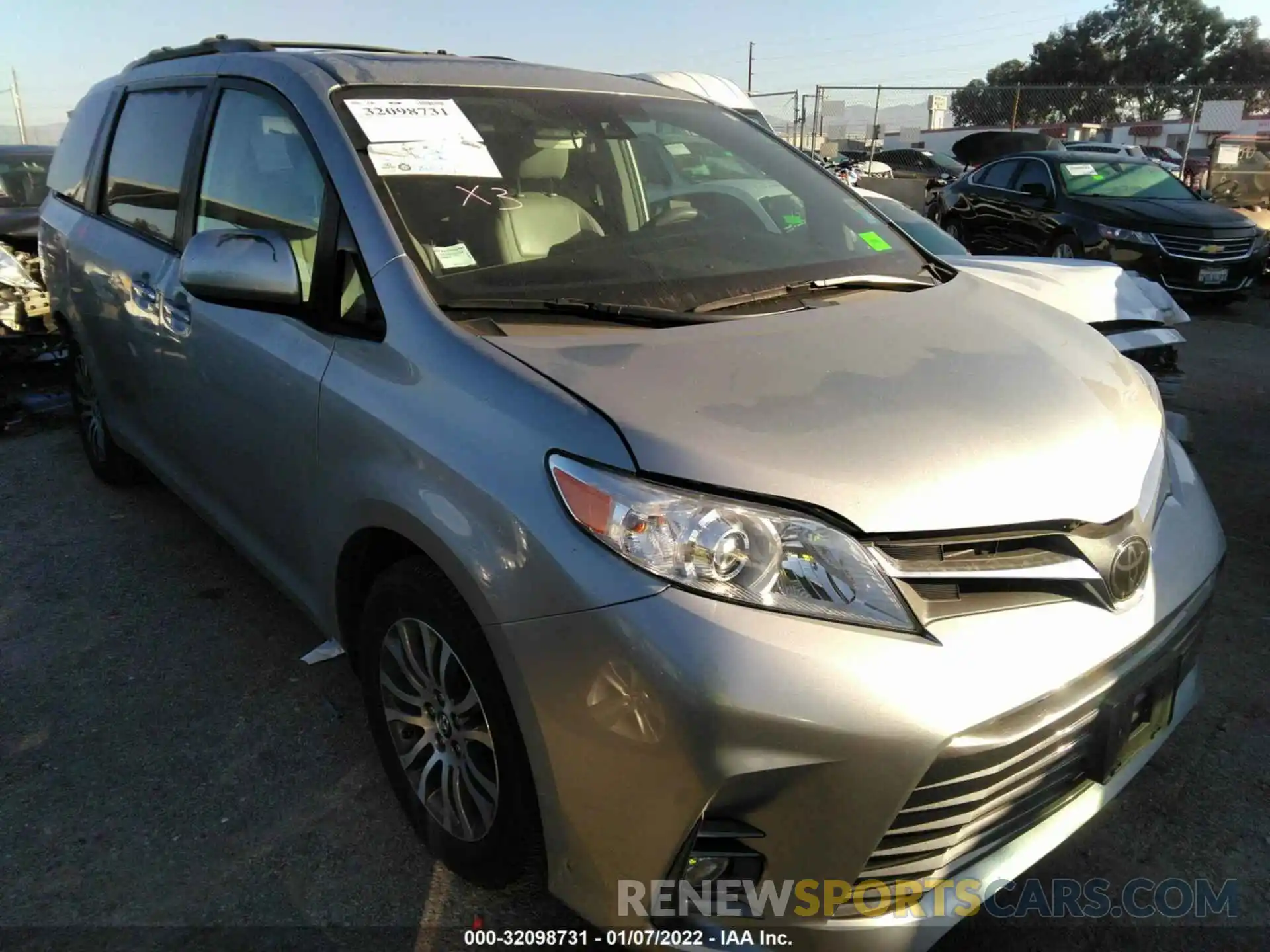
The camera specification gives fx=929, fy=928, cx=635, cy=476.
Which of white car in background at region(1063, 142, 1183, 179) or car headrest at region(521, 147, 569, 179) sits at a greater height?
car headrest at region(521, 147, 569, 179)

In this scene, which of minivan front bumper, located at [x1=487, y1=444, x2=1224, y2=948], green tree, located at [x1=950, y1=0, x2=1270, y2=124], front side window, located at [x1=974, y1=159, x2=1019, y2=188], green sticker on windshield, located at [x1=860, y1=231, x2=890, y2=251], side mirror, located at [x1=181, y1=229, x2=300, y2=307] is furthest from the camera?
green tree, located at [x1=950, y1=0, x2=1270, y2=124]

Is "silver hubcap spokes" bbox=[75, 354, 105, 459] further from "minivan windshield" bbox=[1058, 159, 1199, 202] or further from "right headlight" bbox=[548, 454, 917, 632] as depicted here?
"minivan windshield" bbox=[1058, 159, 1199, 202]

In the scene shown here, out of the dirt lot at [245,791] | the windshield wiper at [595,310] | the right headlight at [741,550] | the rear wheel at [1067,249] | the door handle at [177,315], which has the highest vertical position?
the windshield wiper at [595,310]

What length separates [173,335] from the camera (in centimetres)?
299

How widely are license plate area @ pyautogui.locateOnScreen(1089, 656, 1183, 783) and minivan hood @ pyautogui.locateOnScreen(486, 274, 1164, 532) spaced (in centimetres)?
34

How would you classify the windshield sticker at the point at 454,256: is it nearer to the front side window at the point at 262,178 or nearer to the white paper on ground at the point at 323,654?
the front side window at the point at 262,178

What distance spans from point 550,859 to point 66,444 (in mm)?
5006

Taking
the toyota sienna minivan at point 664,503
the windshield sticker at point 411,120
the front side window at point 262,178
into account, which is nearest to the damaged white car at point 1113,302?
the toyota sienna minivan at point 664,503

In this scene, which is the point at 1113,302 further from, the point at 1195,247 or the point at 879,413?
the point at 1195,247

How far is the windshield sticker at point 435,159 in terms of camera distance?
2279 millimetres

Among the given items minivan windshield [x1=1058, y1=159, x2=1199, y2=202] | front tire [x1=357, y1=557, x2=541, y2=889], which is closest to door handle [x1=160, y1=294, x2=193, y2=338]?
front tire [x1=357, y1=557, x2=541, y2=889]

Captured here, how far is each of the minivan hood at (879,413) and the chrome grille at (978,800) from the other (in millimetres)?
382

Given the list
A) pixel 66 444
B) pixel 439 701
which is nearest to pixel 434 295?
pixel 439 701

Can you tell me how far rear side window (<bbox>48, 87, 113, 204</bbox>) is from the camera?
4.02 m
